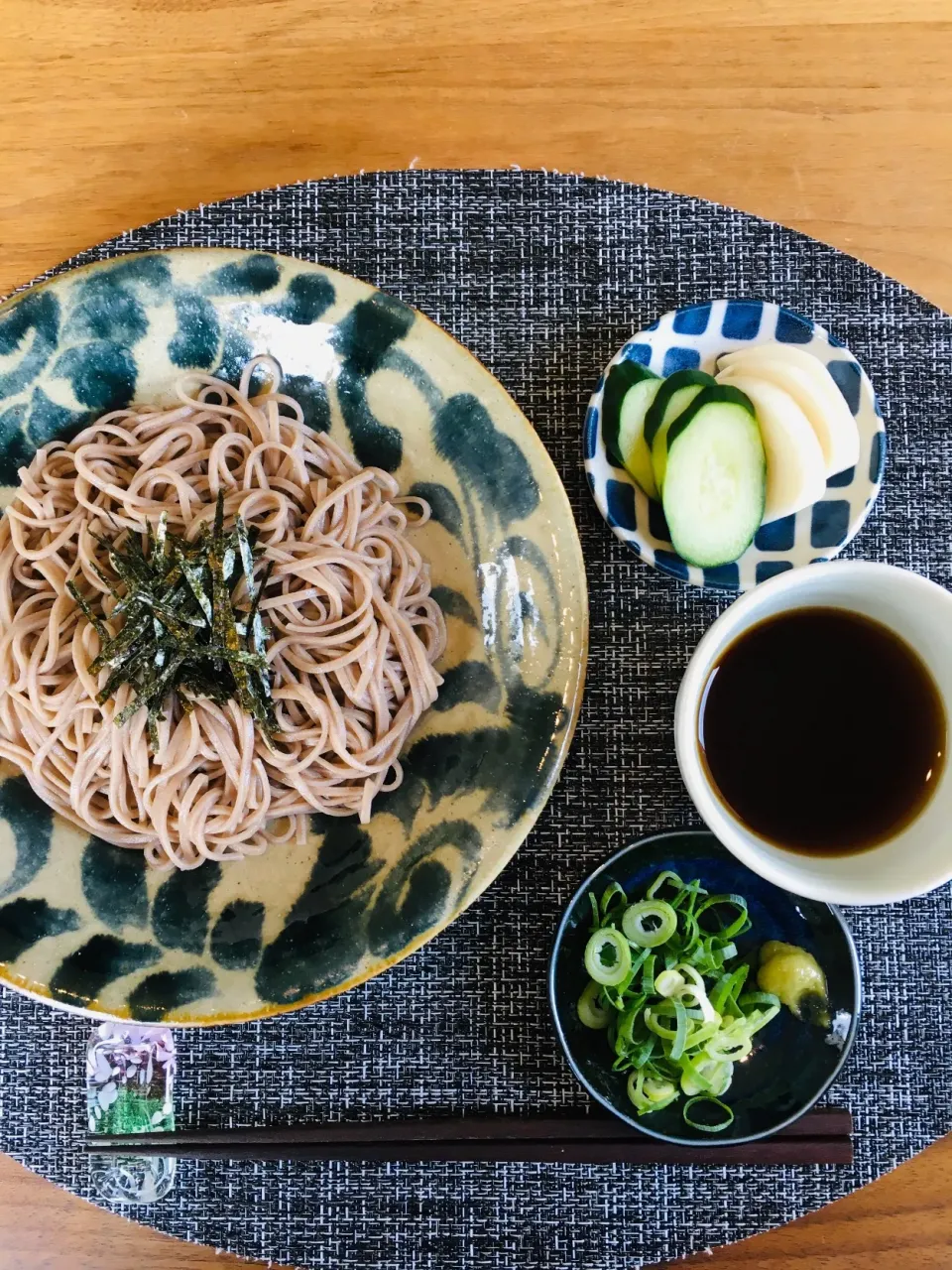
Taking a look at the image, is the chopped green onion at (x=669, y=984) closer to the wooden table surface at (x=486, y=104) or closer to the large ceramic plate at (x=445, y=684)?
the large ceramic plate at (x=445, y=684)

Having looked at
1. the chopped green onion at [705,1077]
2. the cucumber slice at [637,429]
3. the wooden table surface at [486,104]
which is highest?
the wooden table surface at [486,104]

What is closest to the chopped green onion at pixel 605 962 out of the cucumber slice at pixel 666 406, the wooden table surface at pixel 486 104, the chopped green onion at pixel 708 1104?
the chopped green onion at pixel 708 1104

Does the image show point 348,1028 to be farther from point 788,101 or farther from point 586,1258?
point 788,101

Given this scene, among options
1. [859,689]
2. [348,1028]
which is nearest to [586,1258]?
[348,1028]

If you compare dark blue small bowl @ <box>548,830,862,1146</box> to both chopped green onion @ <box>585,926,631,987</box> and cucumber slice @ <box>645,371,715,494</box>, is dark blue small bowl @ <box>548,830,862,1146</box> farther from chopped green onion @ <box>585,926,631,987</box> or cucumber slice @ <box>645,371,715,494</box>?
cucumber slice @ <box>645,371,715,494</box>

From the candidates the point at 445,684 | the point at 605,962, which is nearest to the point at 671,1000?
the point at 605,962

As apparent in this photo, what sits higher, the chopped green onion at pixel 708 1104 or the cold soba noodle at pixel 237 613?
the cold soba noodle at pixel 237 613
